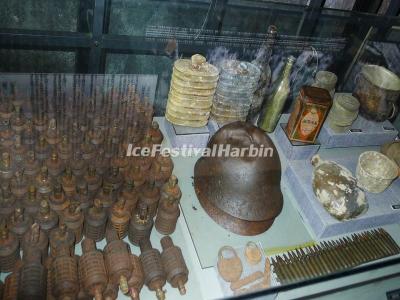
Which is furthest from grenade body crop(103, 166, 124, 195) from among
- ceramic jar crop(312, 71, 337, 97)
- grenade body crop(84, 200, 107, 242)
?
ceramic jar crop(312, 71, 337, 97)

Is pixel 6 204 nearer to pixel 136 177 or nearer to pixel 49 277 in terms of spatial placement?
pixel 49 277

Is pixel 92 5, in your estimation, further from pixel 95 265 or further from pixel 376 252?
pixel 376 252

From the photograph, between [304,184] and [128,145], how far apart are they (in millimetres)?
945

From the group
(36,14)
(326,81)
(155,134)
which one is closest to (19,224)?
(155,134)

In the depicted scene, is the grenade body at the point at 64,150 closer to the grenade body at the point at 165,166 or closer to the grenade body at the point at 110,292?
the grenade body at the point at 165,166

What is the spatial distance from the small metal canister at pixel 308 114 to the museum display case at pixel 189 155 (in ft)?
0.03

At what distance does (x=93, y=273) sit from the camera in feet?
4.54

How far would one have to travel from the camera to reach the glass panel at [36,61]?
5.99ft

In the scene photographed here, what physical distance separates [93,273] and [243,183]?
0.75 meters

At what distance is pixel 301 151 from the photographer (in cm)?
224

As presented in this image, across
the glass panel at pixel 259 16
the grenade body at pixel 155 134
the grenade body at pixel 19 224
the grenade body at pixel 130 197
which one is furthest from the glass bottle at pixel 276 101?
the grenade body at pixel 19 224

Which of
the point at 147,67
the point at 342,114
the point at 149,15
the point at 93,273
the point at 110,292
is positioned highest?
the point at 149,15

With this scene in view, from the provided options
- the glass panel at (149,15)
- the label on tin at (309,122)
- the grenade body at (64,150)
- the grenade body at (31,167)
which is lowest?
the grenade body at (31,167)

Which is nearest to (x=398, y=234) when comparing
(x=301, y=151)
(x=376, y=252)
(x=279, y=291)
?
(x=376, y=252)
